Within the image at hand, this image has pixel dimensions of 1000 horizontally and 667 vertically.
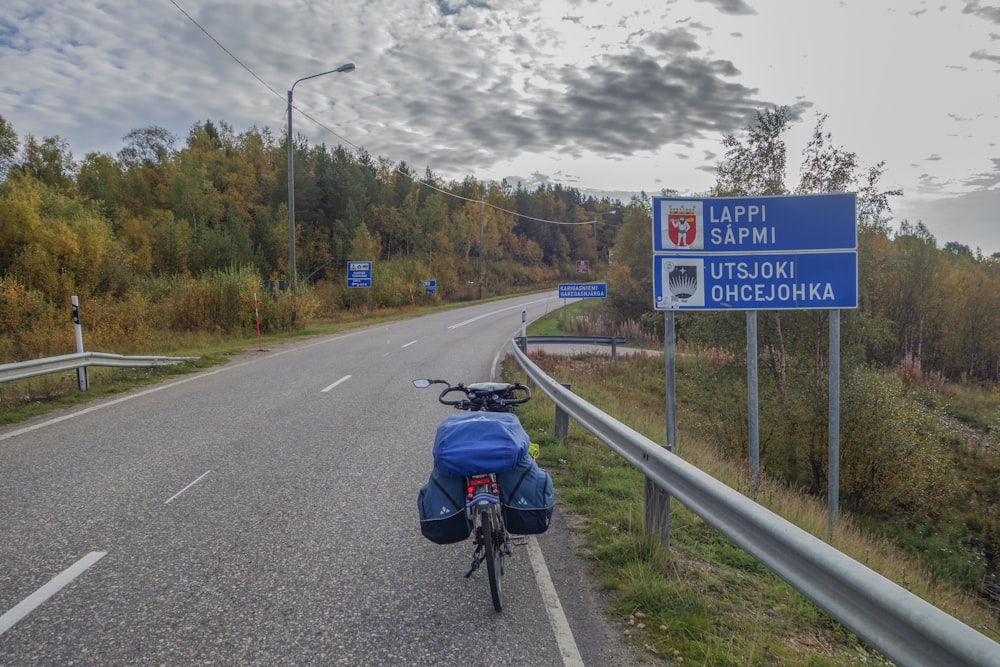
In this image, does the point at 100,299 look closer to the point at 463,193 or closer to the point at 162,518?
the point at 162,518

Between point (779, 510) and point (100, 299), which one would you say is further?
point (100, 299)

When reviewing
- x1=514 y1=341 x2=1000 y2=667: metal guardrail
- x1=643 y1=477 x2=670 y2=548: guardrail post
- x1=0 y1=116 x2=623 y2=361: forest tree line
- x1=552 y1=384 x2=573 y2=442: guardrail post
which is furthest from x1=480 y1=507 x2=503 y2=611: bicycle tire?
x1=0 y1=116 x2=623 y2=361: forest tree line

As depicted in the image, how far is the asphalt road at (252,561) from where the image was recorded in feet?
10.8

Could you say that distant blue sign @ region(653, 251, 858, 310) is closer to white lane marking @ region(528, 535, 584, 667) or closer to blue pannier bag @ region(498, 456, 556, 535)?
white lane marking @ region(528, 535, 584, 667)

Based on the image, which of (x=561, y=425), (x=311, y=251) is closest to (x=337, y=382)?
(x=561, y=425)

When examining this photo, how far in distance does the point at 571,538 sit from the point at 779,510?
2473 mm

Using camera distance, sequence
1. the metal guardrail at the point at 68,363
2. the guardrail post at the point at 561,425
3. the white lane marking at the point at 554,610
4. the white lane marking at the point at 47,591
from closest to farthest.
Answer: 1. the white lane marking at the point at 554,610
2. the white lane marking at the point at 47,591
3. the guardrail post at the point at 561,425
4. the metal guardrail at the point at 68,363

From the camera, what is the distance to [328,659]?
3146mm

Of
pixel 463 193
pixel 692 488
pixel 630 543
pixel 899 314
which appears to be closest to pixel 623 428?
pixel 630 543

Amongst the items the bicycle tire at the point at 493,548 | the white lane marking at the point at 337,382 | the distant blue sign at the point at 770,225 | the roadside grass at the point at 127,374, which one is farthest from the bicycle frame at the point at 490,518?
the roadside grass at the point at 127,374

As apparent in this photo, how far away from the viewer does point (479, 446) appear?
3.54 m

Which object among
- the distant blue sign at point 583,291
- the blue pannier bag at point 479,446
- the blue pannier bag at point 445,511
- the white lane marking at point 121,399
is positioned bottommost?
the white lane marking at point 121,399

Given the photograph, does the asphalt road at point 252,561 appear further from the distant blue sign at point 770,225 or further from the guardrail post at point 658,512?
the distant blue sign at point 770,225

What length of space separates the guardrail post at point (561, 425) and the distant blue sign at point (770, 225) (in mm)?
2515
